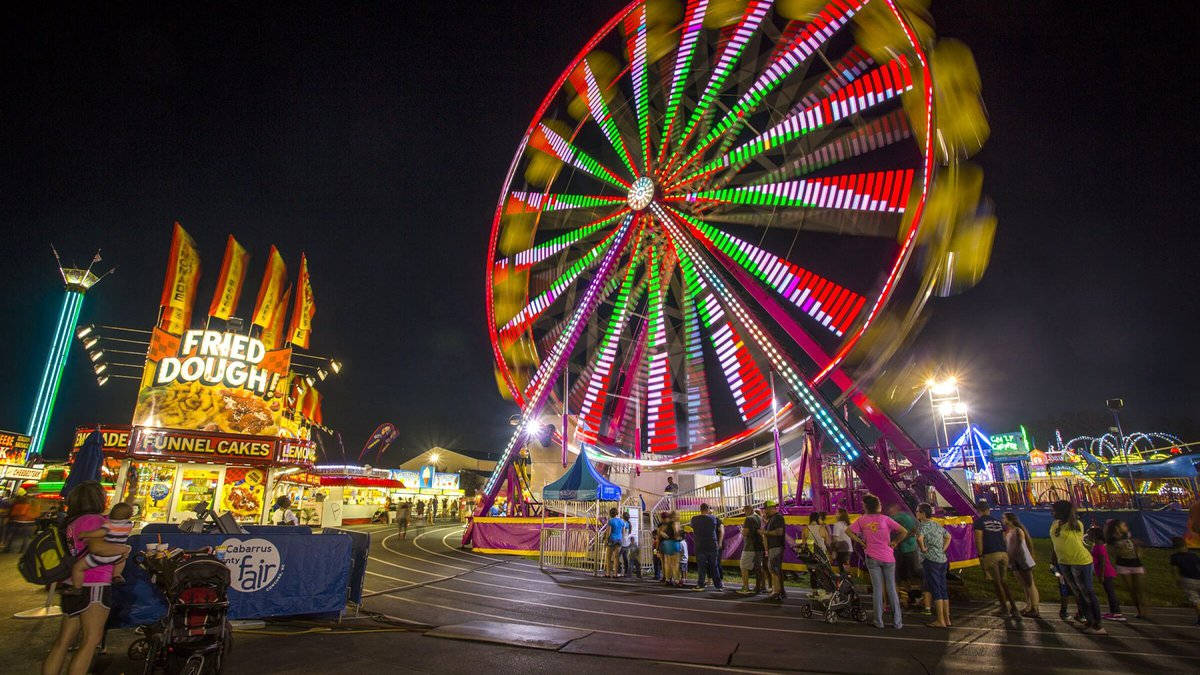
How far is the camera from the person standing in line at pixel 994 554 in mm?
7293

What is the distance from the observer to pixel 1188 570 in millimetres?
6797

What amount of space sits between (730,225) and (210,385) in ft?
69.0

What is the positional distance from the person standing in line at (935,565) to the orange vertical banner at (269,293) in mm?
27395

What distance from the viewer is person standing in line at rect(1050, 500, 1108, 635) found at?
6430mm

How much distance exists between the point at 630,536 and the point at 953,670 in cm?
836

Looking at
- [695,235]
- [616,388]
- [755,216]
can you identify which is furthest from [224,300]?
[755,216]

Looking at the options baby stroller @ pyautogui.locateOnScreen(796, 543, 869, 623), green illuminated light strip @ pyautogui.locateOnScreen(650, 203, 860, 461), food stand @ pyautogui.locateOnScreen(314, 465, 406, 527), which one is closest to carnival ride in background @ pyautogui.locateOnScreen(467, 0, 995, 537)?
green illuminated light strip @ pyautogui.locateOnScreen(650, 203, 860, 461)

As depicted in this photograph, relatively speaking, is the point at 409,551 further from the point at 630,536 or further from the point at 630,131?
the point at 630,131

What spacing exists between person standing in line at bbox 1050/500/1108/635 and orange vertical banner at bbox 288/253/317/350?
29159 millimetres

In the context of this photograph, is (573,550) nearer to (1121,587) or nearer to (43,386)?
(1121,587)

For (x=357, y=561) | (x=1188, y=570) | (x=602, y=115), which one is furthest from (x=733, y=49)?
(x=357, y=561)

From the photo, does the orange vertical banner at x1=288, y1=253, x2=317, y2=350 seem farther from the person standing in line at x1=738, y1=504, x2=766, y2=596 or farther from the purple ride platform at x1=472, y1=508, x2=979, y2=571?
the person standing in line at x1=738, y1=504, x2=766, y2=596

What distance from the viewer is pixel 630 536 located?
12.6 m

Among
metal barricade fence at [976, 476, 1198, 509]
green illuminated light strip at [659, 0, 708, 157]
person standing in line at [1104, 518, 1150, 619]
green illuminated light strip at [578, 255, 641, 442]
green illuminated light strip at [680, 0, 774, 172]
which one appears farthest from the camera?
metal barricade fence at [976, 476, 1198, 509]
